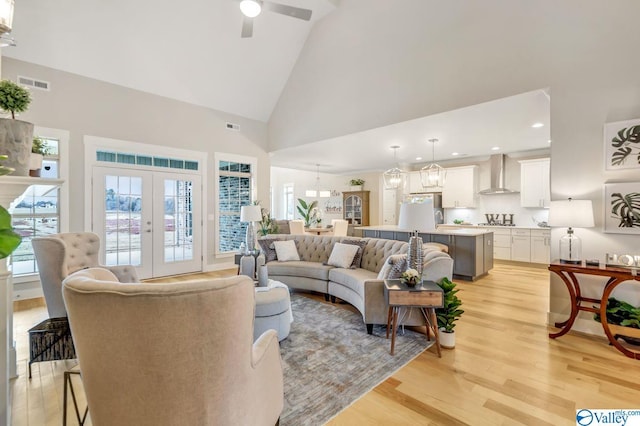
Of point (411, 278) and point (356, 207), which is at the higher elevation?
point (356, 207)

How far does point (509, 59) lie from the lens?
3.64 meters

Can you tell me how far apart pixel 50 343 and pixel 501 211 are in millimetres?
8656

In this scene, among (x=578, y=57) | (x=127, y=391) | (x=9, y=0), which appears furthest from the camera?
(x=578, y=57)

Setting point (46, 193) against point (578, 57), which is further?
point (46, 193)

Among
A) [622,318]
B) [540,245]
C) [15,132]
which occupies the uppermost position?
[15,132]

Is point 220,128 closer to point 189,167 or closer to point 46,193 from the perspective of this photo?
point 189,167

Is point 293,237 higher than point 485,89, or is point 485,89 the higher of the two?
point 485,89

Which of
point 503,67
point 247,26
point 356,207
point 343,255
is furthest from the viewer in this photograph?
point 356,207

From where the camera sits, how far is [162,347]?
1080 mm

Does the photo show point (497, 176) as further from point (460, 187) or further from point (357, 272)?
point (357, 272)

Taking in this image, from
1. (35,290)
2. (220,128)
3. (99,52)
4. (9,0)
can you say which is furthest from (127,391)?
(220,128)

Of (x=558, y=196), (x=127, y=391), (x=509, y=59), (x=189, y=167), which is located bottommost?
(x=127, y=391)

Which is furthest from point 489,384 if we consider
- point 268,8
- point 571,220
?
point 268,8

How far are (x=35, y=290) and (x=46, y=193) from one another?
1475mm
